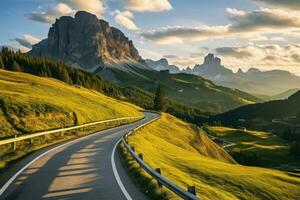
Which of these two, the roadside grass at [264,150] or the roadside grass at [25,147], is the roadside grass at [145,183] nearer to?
the roadside grass at [25,147]

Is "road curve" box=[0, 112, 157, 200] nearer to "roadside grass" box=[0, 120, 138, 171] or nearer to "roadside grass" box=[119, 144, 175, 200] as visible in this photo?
"roadside grass" box=[119, 144, 175, 200]

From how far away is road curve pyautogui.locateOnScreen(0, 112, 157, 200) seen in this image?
14219mm

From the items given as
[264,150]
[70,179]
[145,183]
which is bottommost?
[264,150]

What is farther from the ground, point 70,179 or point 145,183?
point 70,179

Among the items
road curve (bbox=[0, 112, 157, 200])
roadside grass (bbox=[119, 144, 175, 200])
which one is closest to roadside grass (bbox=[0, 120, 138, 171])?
road curve (bbox=[0, 112, 157, 200])

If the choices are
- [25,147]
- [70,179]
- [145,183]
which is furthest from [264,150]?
[70,179]

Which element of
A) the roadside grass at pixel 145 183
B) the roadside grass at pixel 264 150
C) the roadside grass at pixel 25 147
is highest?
the roadside grass at pixel 25 147

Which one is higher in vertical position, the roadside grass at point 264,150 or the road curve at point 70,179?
the road curve at point 70,179

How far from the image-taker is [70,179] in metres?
17.4

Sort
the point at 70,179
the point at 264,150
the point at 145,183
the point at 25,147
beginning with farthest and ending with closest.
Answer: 1. the point at 264,150
2. the point at 25,147
3. the point at 70,179
4. the point at 145,183

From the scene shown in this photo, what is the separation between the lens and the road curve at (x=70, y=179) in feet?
46.6

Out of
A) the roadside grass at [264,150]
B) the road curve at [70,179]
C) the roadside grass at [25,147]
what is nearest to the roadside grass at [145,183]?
the road curve at [70,179]

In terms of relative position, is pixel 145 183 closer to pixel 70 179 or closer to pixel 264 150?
pixel 70 179

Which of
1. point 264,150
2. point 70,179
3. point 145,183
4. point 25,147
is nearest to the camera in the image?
point 145,183
